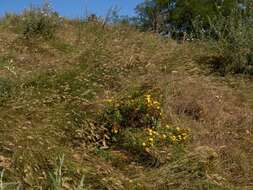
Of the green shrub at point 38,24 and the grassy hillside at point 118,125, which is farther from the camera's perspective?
the green shrub at point 38,24

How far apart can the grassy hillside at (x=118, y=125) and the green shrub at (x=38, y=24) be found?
2.91ft

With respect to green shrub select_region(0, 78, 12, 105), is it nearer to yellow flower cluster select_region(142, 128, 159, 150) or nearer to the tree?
yellow flower cluster select_region(142, 128, 159, 150)

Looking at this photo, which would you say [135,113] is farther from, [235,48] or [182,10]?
[182,10]

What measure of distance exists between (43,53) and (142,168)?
287 cm

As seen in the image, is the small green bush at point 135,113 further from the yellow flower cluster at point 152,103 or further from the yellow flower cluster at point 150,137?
the yellow flower cluster at point 150,137

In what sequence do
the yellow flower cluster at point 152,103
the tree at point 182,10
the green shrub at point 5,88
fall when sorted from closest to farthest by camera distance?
1. the green shrub at point 5,88
2. the yellow flower cluster at point 152,103
3. the tree at point 182,10

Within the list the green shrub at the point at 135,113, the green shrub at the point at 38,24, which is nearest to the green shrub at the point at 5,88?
the green shrub at the point at 135,113

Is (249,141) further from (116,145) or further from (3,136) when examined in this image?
(3,136)

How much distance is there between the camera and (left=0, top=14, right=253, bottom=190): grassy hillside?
3.48m

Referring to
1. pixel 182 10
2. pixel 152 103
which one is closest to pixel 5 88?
pixel 152 103

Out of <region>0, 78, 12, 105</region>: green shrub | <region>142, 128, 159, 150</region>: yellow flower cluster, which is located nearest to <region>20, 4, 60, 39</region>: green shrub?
<region>0, 78, 12, 105</region>: green shrub

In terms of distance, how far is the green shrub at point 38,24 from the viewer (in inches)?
277

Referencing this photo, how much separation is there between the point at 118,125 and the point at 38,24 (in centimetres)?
324

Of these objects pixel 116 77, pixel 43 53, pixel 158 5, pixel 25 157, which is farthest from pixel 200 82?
pixel 158 5
